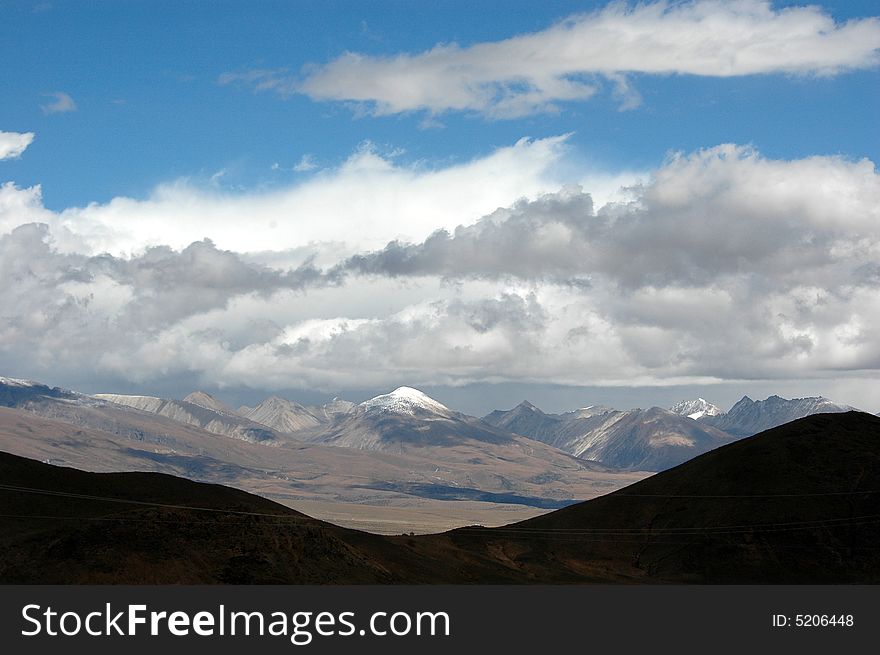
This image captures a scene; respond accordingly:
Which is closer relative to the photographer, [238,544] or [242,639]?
[242,639]

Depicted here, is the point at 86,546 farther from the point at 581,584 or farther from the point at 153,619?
the point at 581,584

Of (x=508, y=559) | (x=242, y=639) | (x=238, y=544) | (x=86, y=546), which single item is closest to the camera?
(x=242, y=639)

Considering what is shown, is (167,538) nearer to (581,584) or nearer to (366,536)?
(366,536)

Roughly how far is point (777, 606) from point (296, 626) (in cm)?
4795

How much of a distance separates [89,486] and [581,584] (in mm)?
84786

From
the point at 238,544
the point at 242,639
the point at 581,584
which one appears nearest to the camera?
the point at 242,639

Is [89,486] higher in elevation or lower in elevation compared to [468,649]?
higher

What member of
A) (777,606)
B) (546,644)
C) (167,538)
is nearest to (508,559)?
(167,538)

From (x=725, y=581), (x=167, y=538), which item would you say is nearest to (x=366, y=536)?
(x=167, y=538)

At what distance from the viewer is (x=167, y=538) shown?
144m

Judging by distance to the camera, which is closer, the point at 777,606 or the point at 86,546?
the point at 777,606

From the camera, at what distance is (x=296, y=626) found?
90312 mm

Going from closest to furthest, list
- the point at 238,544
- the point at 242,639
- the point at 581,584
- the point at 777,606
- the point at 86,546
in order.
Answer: the point at 242,639 → the point at 777,606 → the point at 86,546 → the point at 238,544 → the point at 581,584

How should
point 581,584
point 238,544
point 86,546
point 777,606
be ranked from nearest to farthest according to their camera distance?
point 777,606
point 86,546
point 238,544
point 581,584
